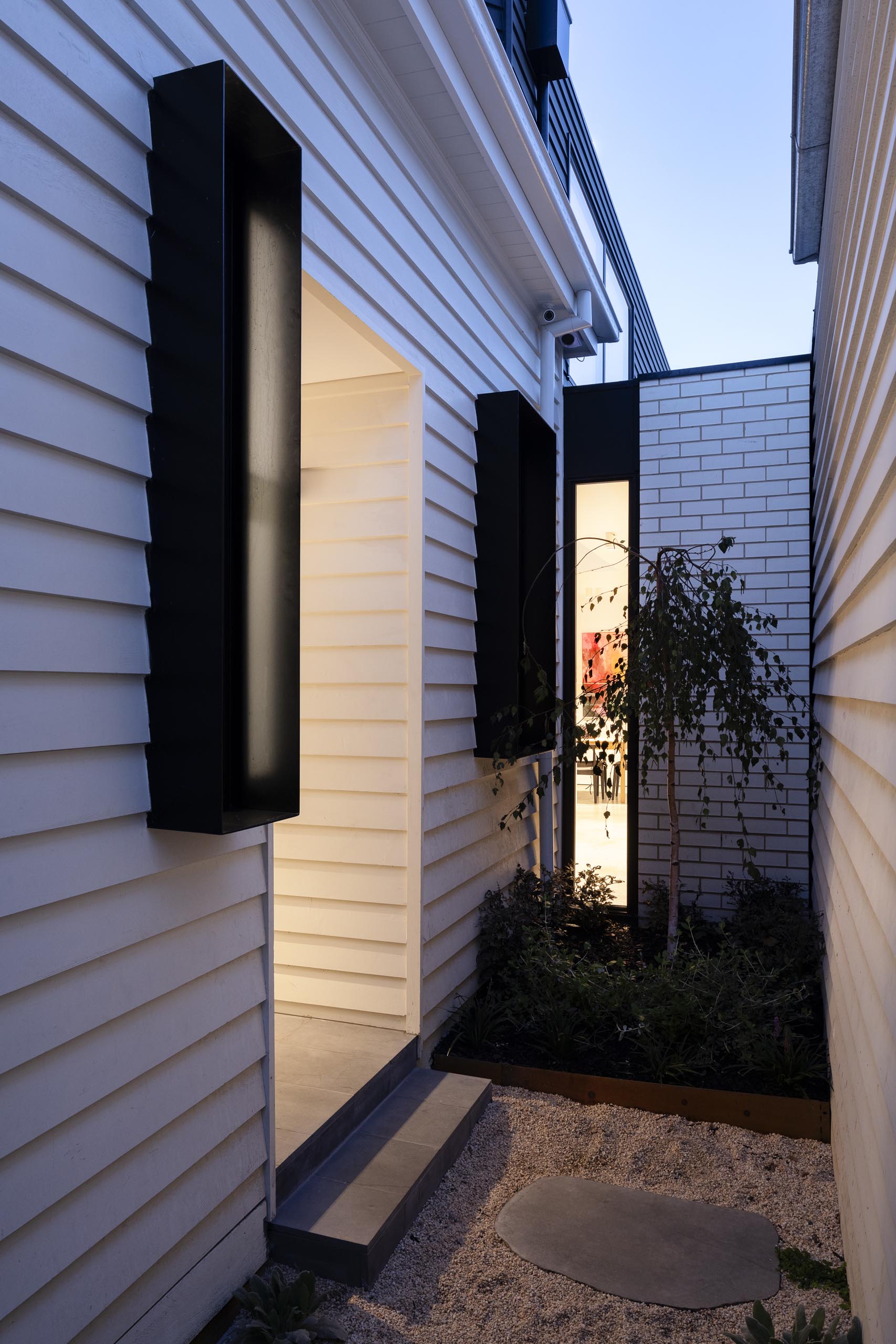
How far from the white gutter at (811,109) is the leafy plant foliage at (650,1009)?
340cm

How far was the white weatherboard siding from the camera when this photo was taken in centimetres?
153

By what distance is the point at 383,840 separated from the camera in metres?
3.40

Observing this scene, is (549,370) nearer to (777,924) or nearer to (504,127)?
(504,127)

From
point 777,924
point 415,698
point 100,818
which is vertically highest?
point 415,698

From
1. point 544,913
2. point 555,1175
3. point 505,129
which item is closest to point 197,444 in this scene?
point 555,1175

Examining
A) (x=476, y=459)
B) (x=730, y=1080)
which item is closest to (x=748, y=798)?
(x=730, y=1080)

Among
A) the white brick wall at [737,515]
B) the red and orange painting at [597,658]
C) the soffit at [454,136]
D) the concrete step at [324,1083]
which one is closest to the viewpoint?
the concrete step at [324,1083]

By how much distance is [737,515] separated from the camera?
534 cm

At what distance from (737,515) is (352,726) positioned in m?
3.00

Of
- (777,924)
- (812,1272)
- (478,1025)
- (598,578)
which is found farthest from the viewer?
(598,578)

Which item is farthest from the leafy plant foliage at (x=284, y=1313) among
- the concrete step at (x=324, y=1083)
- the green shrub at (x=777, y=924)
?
the green shrub at (x=777, y=924)

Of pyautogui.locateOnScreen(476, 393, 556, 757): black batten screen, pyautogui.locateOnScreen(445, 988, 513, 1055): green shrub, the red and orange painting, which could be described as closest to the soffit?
pyautogui.locateOnScreen(476, 393, 556, 757): black batten screen

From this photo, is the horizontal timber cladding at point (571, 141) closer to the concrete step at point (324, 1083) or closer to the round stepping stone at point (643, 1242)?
the concrete step at point (324, 1083)

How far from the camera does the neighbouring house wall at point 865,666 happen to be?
1509mm
